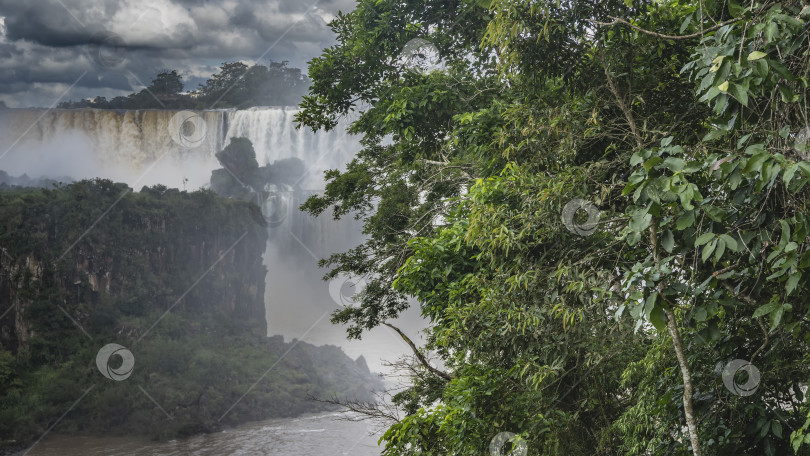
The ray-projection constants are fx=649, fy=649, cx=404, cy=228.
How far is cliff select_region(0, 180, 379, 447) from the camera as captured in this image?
86.5ft

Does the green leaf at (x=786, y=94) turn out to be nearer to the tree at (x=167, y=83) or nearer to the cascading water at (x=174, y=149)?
the cascading water at (x=174, y=149)

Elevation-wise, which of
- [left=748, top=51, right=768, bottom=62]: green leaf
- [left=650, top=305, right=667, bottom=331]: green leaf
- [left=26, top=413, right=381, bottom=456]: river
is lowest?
[left=26, top=413, right=381, bottom=456]: river

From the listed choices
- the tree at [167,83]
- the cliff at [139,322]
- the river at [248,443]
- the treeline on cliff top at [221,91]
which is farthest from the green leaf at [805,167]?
the tree at [167,83]

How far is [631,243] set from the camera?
2.19 meters

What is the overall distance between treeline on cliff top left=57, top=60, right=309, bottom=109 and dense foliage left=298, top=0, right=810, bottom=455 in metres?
37.7

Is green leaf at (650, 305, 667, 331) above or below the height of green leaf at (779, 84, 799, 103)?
below

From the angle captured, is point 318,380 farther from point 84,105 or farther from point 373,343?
point 84,105

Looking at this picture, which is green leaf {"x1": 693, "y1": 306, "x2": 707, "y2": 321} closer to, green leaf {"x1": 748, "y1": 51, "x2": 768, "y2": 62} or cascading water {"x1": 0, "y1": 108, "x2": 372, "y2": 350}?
green leaf {"x1": 748, "y1": 51, "x2": 768, "y2": 62}

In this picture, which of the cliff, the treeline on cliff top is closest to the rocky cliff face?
the cliff

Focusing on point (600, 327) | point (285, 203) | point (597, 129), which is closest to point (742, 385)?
point (600, 327)

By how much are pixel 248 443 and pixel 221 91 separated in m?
25.4

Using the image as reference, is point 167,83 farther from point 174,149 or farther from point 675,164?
point 675,164

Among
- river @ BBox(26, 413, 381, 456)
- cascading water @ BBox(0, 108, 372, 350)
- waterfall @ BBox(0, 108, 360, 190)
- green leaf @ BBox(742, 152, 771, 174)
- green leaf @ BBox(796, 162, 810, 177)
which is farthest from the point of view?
waterfall @ BBox(0, 108, 360, 190)

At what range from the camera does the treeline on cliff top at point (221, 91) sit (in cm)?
4009
